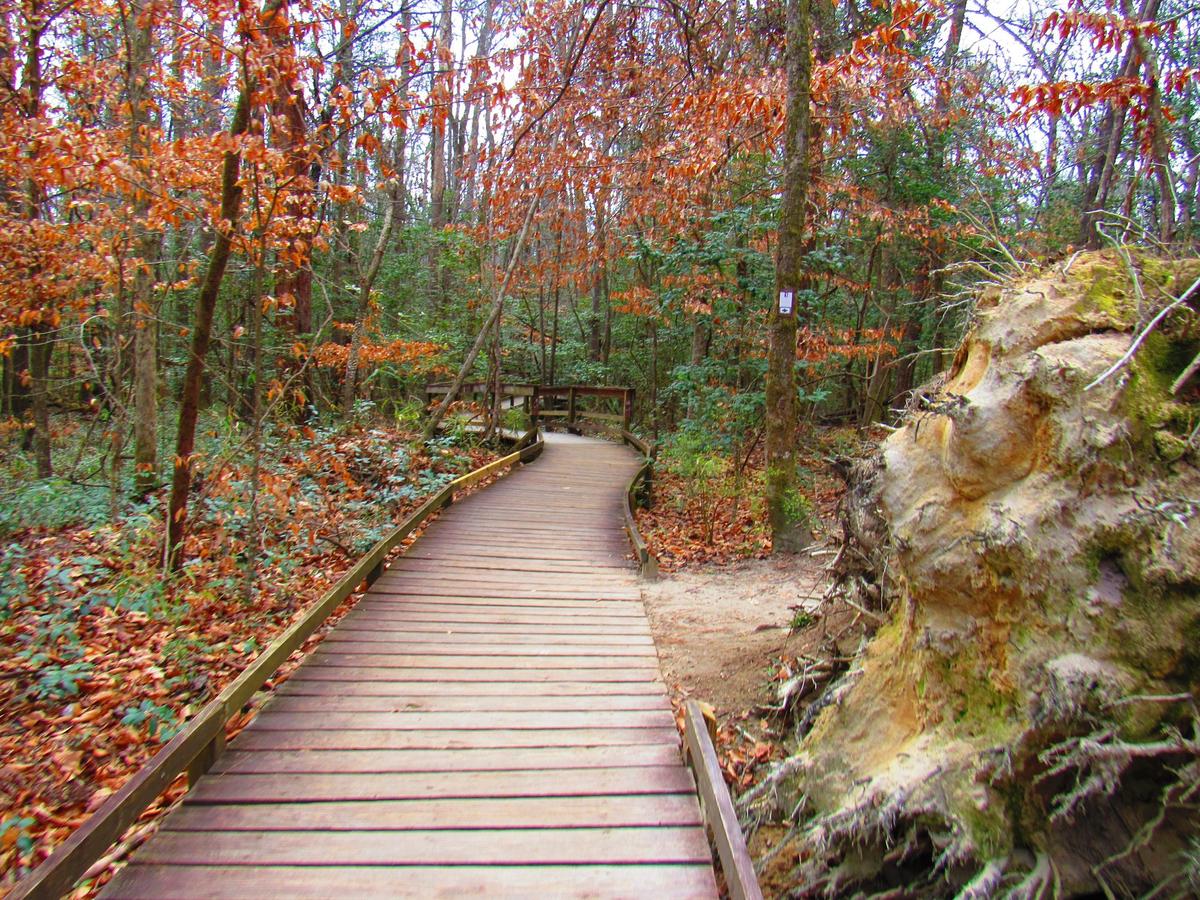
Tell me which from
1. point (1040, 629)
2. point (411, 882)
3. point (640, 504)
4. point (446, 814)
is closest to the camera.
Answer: point (1040, 629)

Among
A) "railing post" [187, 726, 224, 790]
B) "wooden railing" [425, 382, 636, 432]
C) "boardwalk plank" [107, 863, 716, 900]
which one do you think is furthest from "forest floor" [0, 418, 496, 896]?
"wooden railing" [425, 382, 636, 432]

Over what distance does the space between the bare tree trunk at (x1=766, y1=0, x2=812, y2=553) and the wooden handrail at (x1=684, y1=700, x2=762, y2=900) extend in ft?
13.8

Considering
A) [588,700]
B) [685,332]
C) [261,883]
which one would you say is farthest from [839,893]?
[685,332]

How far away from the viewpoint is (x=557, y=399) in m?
22.4

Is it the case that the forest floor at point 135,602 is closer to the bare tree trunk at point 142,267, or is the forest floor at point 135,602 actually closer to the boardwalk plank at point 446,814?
the boardwalk plank at point 446,814

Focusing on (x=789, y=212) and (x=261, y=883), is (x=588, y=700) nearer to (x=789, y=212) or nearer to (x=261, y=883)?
(x=261, y=883)

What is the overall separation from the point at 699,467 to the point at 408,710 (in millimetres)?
6959

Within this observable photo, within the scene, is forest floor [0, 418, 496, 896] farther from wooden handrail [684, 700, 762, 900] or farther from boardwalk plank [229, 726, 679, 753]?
wooden handrail [684, 700, 762, 900]

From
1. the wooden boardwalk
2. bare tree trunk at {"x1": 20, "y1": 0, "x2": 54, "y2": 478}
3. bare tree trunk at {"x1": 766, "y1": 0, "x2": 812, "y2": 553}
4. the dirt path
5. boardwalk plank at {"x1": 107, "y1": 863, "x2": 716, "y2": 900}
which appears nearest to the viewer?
boardwalk plank at {"x1": 107, "y1": 863, "x2": 716, "y2": 900}

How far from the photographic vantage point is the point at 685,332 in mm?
15594

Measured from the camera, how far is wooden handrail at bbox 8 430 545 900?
2363 mm

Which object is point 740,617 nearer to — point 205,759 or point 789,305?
point 789,305

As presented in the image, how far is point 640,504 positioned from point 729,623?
5.42 m

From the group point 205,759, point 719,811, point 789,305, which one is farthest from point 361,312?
point 719,811
